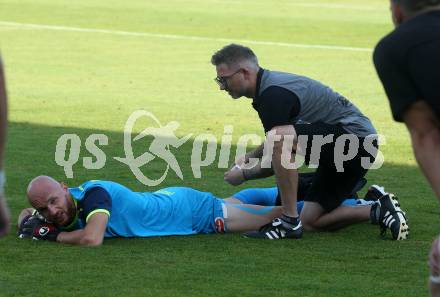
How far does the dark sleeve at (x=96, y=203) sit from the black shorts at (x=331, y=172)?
1505mm

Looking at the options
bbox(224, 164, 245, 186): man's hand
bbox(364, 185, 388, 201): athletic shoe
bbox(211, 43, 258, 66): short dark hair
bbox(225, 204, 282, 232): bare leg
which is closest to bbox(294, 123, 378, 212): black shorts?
bbox(364, 185, 388, 201): athletic shoe

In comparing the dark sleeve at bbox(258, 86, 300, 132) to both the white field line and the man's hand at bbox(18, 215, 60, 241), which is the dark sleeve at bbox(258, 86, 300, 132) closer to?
the man's hand at bbox(18, 215, 60, 241)

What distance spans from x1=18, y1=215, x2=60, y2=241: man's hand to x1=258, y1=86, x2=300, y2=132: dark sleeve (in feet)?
5.50

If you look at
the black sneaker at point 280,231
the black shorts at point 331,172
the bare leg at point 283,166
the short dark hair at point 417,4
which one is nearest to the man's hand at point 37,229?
the black sneaker at point 280,231

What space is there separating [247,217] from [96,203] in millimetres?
1301

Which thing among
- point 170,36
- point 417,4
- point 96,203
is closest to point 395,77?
point 417,4

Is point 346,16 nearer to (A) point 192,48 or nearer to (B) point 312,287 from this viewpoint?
(A) point 192,48

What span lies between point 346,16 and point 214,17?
4183mm

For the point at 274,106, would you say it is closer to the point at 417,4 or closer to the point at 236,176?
the point at 236,176

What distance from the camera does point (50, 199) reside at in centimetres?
777

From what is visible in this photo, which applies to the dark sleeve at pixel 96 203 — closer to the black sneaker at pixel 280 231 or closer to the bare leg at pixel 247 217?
the bare leg at pixel 247 217

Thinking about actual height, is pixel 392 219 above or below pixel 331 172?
below

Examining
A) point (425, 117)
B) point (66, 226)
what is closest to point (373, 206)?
point (66, 226)

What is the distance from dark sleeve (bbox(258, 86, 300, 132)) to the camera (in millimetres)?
8078
